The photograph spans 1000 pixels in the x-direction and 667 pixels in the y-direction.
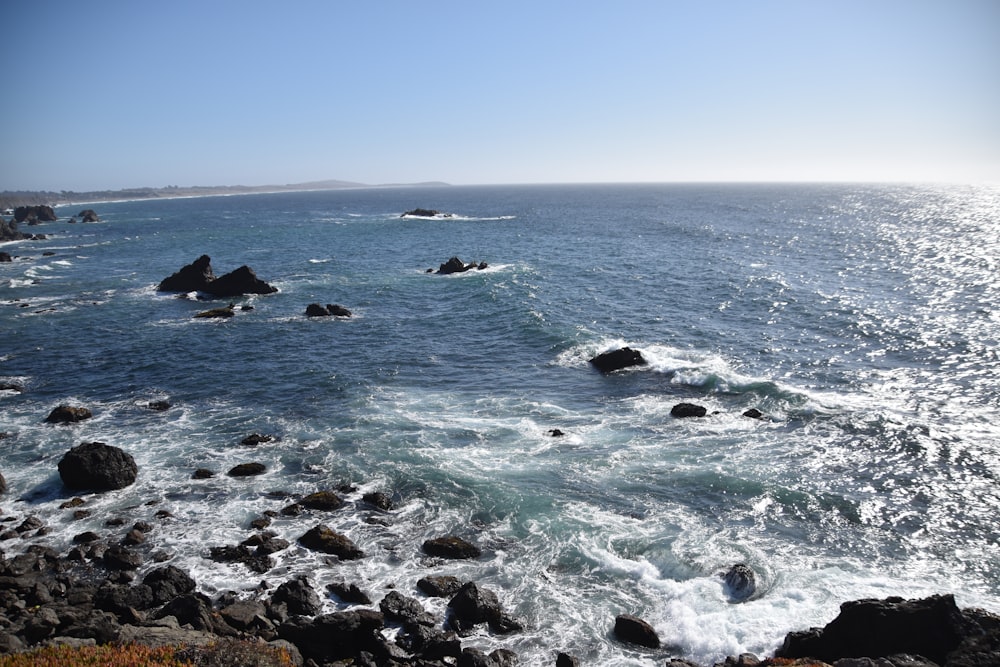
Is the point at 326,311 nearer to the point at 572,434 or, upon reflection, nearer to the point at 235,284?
the point at 235,284

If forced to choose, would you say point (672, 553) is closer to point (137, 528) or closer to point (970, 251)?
point (137, 528)

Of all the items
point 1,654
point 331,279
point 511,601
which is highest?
point 331,279

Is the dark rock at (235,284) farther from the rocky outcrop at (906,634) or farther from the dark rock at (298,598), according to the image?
the rocky outcrop at (906,634)

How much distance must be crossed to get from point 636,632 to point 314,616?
10.5m

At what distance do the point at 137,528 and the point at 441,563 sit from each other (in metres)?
13.1

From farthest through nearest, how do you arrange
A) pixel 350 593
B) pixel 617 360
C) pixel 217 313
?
pixel 217 313 → pixel 617 360 → pixel 350 593

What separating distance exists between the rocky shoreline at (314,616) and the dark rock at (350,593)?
0.04 meters

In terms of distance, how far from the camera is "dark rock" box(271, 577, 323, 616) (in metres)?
19.1

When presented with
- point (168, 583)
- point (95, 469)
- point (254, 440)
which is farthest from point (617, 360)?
point (95, 469)

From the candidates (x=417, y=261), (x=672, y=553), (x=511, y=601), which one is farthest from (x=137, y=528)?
(x=417, y=261)

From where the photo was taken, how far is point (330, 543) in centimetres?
2252

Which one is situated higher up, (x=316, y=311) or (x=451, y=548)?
(x=316, y=311)

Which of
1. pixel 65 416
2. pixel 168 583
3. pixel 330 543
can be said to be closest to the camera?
pixel 168 583

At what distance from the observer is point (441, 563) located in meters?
21.8
